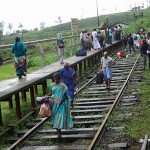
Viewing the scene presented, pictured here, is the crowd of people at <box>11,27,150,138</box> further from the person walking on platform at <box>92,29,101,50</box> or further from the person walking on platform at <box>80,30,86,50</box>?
the person walking on platform at <box>92,29,101,50</box>

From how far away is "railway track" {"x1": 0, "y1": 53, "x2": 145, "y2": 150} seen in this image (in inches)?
336

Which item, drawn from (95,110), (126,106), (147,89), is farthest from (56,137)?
(147,89)

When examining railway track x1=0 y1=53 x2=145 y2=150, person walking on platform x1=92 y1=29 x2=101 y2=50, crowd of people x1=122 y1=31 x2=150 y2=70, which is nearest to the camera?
railway track x1=0 y1=53 x2=145 y2=150

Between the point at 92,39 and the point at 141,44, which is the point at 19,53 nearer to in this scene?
the point at 141,44

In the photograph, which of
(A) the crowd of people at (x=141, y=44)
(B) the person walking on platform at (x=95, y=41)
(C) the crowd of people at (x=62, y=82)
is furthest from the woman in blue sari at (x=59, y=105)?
(B) the person walking on platform at (x=95, y=41)

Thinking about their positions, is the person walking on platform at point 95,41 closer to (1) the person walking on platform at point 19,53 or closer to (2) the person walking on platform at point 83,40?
(2) the person walking on platform at point 83,40

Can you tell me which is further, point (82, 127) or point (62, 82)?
point (62, 82)

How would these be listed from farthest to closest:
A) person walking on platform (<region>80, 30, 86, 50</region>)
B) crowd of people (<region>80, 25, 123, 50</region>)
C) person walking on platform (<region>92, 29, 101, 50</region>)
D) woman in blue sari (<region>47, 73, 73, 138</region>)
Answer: person walking on platform (<region>92, 29, 101, 50</region>), crowd of people (<region>80, 25, 123, 50</region>), person walking on platform (<region>80, 30, 86, 50</region>), woman in blue sari (<region>47, 73, 73, 138</region>)

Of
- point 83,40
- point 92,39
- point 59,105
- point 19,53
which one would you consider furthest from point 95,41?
point 59,105

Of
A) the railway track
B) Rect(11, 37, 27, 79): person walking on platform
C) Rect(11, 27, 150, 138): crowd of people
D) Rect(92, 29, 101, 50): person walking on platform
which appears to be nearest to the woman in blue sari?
Rect(11, 27, 150, 138): crowd of people

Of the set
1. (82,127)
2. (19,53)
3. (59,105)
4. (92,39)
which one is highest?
(19,53)

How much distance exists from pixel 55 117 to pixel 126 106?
404 centimetres

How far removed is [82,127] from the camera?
1007cm

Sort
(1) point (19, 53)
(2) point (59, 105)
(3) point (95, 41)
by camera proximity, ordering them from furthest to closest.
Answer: (3) point (95, 41)
(1) point (19, 53)
(2) point (59, 105)
